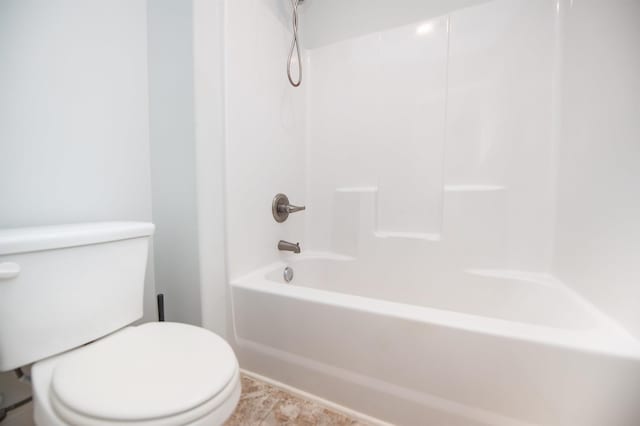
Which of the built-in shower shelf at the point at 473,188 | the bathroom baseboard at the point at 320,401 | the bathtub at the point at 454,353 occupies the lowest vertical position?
the bathroom baseboard at the point at 320,401

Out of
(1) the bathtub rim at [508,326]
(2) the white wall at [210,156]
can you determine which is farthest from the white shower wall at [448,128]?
(2) the white wall at [210,156]

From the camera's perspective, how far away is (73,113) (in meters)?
0.88

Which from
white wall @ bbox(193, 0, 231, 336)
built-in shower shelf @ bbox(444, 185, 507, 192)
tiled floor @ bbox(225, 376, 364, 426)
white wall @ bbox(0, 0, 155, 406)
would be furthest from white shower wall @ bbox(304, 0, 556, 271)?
white wall @ bbox(0, 0, 155, 406)

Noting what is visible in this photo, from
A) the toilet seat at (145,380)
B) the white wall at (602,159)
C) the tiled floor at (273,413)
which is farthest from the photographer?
the tiled floor at (273,413)

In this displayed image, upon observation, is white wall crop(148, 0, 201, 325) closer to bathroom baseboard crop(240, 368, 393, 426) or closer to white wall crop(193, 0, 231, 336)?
white wall crop(193, 0, 231, 336)

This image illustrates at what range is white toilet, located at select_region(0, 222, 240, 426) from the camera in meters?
0.48

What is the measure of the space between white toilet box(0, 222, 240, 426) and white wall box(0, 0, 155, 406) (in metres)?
0.24

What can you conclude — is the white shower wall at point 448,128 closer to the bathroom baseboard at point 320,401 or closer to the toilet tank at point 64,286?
the bathroom baseboard at point 320,401

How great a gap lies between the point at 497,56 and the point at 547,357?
127cm

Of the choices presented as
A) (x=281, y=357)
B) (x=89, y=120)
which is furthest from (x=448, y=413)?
(x=89, y=120)

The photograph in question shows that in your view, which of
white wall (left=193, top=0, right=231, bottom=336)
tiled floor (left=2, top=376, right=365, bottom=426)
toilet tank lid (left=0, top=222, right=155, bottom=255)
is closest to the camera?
toilet tank lid (left=0, top=222, right=155, bottom=255)

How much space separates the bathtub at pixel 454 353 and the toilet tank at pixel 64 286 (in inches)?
15.6

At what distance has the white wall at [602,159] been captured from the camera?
69 centimetres

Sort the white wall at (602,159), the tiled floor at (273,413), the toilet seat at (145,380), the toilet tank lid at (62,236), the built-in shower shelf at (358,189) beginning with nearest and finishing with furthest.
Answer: the toilet seat at (145,380), the toilet tank lid at (62,236), the white wall at (602,159), the tiled floor at (273,413), the built-in shower shelf at (358,189)
